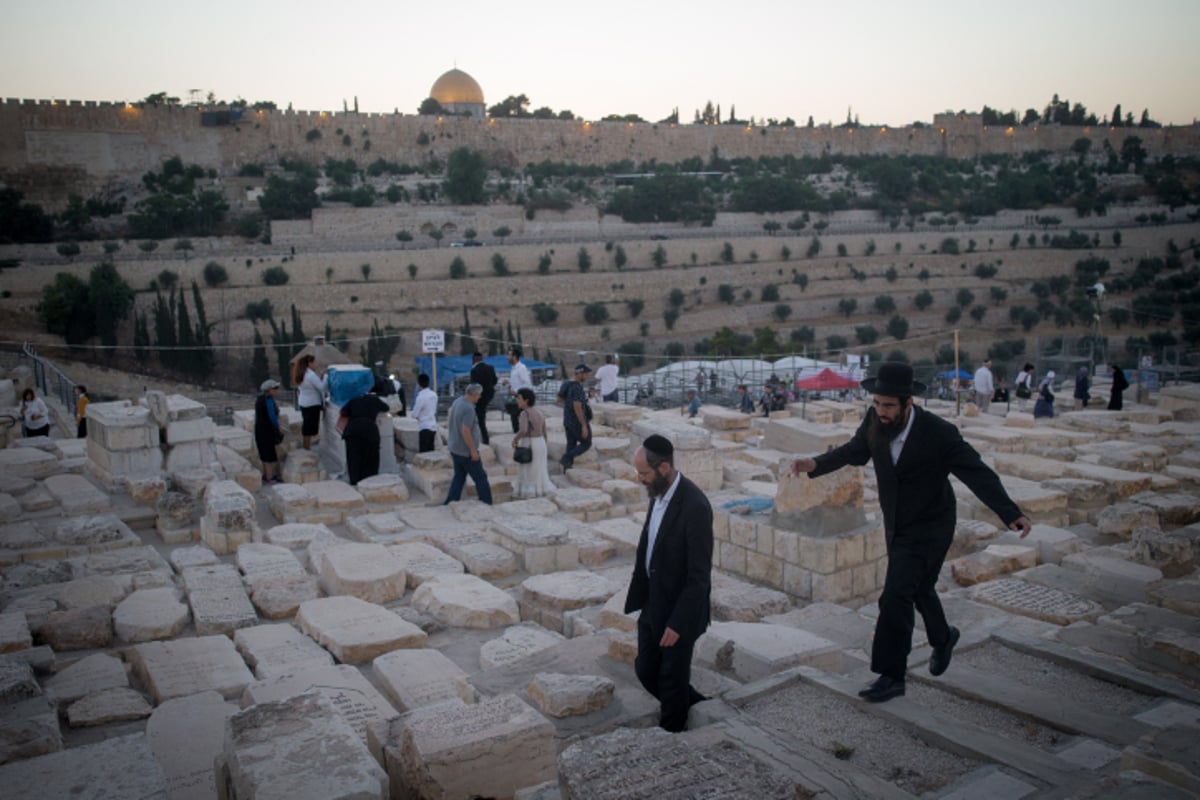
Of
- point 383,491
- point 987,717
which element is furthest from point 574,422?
point 987,717

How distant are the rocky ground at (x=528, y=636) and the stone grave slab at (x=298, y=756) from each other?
0.04 feet

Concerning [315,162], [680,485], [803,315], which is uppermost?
[315,162]

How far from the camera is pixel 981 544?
259 inches

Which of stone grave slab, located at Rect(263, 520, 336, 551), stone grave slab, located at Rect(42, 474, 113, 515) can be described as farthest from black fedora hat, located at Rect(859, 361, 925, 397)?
stone grave slab, located at Rect(42, 474, 113, 515)

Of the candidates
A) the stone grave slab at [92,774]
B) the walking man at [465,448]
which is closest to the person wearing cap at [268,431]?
the walking man at [465,448]

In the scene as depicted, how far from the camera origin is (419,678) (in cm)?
404

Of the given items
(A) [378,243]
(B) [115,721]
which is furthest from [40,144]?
(B) [115,721]

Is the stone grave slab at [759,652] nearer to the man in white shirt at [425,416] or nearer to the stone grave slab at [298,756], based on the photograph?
the stone grave slab at [298,756]

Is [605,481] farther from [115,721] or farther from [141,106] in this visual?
[141,106]

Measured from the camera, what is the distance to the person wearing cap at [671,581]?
10.6 ft

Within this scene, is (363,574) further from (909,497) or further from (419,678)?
(909,497)

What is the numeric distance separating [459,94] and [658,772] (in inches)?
2645

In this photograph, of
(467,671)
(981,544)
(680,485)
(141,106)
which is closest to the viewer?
(680,485)

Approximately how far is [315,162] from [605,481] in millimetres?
51130
